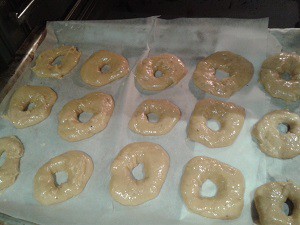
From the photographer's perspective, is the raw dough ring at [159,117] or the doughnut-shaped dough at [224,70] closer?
the raw dough ring at [159,117]

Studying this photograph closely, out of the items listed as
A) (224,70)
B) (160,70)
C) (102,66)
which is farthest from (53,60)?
(224,70)

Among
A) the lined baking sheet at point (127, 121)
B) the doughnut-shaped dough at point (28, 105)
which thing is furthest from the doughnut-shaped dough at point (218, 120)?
the doughnut-shaped dough at point (28, 105)

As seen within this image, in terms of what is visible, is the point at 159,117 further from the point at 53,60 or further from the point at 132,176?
the point at 53,60

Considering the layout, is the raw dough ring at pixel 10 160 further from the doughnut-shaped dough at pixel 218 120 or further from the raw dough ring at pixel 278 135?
the raw dough ring at pixel 278 135

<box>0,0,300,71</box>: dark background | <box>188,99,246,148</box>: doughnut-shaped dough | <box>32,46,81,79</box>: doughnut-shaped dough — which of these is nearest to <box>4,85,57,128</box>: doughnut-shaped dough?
<box>32,46,81,79</box>: doughnut-shaped dough

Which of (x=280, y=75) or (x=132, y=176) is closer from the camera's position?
(x=132, y=176)

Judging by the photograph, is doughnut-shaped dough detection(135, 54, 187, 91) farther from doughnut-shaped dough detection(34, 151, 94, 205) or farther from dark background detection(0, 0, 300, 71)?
dark background detection(0, 0, 300, 71)
